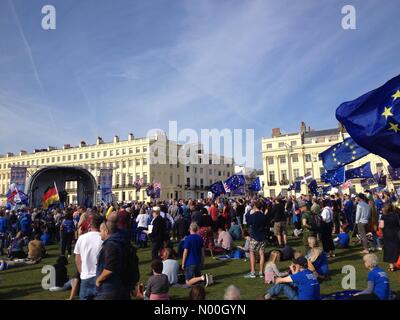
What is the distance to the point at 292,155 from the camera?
7388cm

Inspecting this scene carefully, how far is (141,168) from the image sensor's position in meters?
82.1

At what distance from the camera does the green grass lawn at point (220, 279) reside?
26.3 ft

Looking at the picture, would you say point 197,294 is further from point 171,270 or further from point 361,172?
point 361,172

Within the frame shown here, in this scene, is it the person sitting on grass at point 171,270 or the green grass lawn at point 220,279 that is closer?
the green grass lawn at point 220,279

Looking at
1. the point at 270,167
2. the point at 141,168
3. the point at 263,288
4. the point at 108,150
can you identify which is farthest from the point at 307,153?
the point at 263,288

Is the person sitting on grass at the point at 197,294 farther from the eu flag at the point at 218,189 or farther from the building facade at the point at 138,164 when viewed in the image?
the building facade at the point at 138,164

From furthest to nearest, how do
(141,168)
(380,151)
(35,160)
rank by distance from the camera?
(35,160) → (141,168) → (380,151)

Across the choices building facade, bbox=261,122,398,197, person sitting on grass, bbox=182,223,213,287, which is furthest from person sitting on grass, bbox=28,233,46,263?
building facade, bbox=261,122,398,197

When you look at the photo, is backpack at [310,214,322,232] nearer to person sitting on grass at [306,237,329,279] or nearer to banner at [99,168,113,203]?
person sitting on grass at [306,237,329,279]

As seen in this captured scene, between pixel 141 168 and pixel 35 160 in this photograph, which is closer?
pixel 141 168

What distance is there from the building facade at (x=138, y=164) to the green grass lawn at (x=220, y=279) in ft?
222

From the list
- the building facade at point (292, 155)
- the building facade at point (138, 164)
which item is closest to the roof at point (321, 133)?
the building facade at point (292, 155)
